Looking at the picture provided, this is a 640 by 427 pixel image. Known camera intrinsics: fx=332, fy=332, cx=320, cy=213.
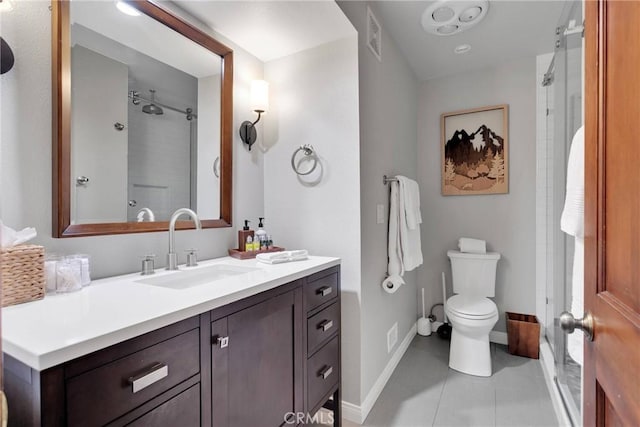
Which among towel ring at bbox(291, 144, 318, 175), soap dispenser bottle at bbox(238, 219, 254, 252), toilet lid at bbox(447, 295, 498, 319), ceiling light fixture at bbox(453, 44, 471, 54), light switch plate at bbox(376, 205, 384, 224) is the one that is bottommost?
toilet lid at bbox(447, 295, 498, 319)

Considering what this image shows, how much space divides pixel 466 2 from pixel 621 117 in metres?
1.65

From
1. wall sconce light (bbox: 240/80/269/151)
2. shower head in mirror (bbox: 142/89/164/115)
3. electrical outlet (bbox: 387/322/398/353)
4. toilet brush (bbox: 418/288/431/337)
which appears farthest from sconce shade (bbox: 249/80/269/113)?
toilet brush (bbox: 418/288/431/337)

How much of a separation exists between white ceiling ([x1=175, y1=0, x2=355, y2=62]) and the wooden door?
116cm

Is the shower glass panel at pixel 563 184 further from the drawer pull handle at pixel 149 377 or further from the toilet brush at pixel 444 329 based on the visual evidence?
the drawer pull handle at pixel 149 377

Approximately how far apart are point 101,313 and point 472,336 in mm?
2178

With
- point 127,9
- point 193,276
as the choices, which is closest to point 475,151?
point 193,276

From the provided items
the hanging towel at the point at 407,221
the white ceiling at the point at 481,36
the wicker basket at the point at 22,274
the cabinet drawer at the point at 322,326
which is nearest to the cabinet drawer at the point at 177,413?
the wicker basket at the point at 22,274

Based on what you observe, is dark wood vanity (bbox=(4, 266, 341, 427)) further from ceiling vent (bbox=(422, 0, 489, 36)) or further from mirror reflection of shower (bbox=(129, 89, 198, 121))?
ceiling vent (bbox=(422, 0, 489, 36))

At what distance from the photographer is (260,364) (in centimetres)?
117

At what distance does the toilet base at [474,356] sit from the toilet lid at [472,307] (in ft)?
0.56

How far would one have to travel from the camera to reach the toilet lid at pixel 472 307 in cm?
219

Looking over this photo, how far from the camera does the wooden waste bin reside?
8.18 ft

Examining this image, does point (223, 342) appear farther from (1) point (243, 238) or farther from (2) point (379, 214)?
(2) point (379, 214)

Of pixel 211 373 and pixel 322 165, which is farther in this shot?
pixel 322 165
